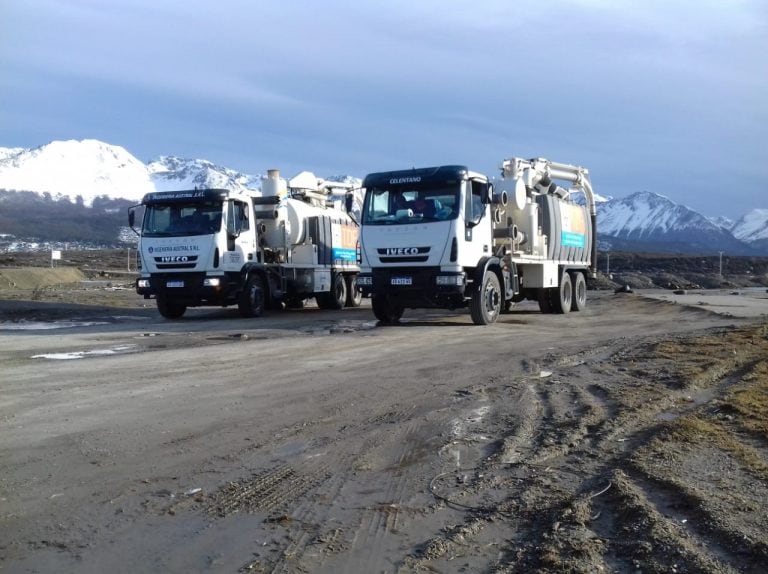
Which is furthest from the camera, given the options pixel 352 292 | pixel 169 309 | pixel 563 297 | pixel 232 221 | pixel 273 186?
pixel 352 292

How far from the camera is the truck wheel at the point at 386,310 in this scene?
16366mm

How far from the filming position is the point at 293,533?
414 cm

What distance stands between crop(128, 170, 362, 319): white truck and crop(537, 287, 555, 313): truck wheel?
4.85m

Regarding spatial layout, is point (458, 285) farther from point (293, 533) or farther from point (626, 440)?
point (293, 533)

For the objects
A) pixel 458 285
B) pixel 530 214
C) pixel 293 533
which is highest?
pixel 530 214

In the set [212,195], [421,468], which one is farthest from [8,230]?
[421,468]

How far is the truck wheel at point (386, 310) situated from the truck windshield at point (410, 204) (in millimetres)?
1726

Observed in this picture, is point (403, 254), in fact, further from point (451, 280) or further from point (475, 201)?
point (475, 201)

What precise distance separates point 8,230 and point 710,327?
185 m

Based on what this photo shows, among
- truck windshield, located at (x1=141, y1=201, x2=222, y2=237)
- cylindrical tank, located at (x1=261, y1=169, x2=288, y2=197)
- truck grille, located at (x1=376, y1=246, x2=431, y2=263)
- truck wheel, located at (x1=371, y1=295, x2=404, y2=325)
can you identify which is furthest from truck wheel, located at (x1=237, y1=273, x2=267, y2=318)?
truck grille, located at (x1=376, y1=246, x2=431, y2=263)

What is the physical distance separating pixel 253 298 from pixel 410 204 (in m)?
5.49

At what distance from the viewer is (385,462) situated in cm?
545

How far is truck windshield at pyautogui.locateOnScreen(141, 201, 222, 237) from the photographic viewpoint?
18047 millimetres

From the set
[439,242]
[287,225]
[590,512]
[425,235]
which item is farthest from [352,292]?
[590,512]
